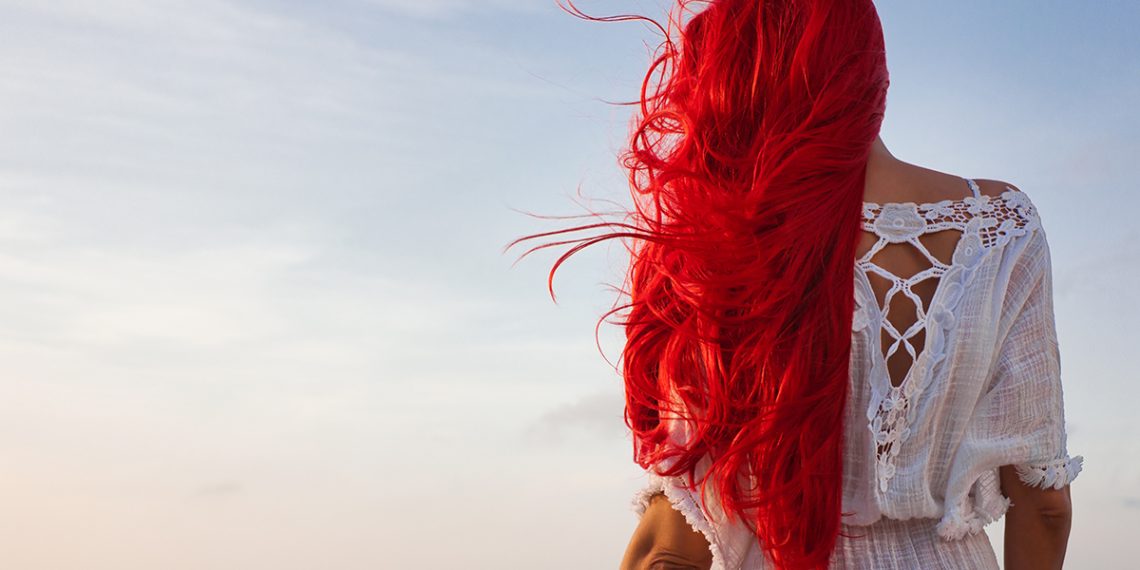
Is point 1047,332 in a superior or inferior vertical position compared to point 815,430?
superior

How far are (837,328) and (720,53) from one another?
2.66 ft

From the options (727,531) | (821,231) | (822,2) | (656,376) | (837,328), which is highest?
(822,2)

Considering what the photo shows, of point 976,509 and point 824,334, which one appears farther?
point 976,509

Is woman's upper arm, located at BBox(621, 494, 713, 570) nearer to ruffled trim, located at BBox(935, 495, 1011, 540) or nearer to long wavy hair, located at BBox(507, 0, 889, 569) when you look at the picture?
long wavy hair, located at BBox(507, 0, 889, 569)

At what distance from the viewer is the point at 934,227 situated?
2818mm

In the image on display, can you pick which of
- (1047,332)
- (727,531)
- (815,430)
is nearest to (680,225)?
(815,430)

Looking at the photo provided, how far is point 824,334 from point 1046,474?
0.75 metres

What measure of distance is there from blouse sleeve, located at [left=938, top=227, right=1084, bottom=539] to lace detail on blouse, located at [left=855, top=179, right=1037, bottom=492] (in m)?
0.12

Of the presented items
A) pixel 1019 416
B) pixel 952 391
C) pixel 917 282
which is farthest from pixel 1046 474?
pixel 917 282

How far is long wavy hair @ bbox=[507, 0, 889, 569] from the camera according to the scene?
268 centimetres

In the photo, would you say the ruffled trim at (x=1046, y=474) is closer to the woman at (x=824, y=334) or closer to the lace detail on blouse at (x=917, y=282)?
the woman at (x=824, y=334)

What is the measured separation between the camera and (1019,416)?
9.32 ft

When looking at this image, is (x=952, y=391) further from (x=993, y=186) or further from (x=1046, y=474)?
(x=993, y=186)

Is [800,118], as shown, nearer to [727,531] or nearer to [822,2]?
[822,2]
